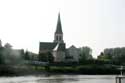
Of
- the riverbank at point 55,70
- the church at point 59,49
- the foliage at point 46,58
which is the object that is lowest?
the riverbank at point 55,70

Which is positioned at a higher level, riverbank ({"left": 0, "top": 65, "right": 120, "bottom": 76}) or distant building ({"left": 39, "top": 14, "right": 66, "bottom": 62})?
distant building ({"left": 39, "top": 14, "right": 66, "bottom": 62})

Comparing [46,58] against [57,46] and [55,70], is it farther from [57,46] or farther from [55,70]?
[55,70]

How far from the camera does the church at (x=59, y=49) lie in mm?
138875

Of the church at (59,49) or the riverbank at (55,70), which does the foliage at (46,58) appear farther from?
the riverbank at (55,70)

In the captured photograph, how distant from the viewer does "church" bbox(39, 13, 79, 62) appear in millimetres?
138875

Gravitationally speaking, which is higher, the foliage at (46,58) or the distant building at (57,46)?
the distant building at (57,46)

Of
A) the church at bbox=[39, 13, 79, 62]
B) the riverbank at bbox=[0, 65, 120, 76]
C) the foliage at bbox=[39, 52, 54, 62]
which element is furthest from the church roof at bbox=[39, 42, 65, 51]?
the riverbank at bbox=[0, 65, 120, 76]

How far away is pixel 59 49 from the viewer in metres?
140

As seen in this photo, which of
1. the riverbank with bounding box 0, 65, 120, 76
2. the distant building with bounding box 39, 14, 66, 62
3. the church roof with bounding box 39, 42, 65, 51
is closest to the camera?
the riverbank with bounding box 0, 65, 120, 76

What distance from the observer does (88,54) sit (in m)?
169

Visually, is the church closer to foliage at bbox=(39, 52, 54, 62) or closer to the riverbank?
foliage at bbox=(39, 52, 54, 62)

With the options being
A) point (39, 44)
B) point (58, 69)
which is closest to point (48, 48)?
point (39, 44)

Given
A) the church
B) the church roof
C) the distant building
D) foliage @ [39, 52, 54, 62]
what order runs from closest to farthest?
foliage @ [39, 52, 54, 62] < the distant building < the church < the church roof

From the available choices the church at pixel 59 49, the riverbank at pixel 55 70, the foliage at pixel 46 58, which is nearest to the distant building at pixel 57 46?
the church at pixel 59 49
